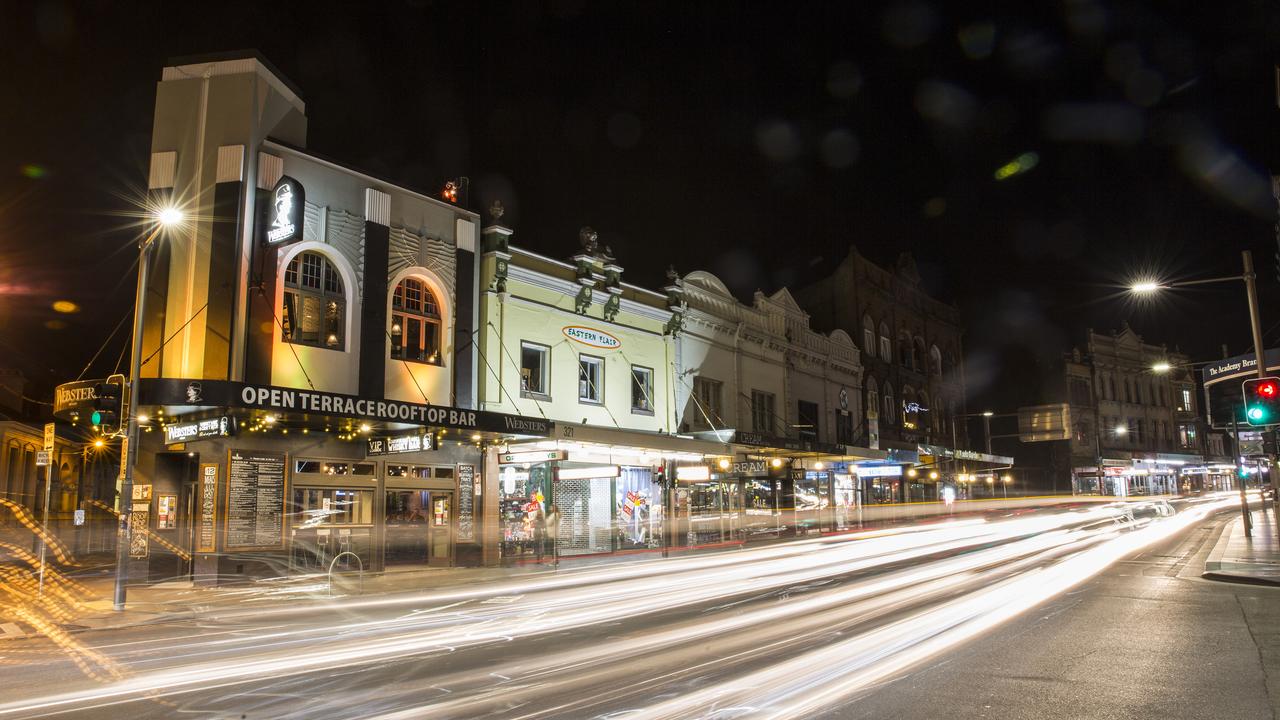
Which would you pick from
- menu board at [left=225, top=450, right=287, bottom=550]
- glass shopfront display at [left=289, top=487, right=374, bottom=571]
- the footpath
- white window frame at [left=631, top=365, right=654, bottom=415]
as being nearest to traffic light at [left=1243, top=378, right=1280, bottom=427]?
the footpath

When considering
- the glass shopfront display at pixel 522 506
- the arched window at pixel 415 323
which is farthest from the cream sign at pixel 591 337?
the arched window at pixel 415 323

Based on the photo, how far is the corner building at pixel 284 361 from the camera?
18.5 m

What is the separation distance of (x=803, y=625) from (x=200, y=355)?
14.5 metres

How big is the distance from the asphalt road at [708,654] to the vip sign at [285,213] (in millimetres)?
8475

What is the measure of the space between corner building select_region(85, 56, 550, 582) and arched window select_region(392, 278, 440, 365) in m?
0.04

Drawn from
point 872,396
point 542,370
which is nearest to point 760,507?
point 872,396

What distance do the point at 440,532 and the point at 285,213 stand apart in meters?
8.90

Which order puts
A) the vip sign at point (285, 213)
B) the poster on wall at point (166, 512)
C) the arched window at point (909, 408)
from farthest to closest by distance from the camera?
the arched window at point (909, 408), the vip sign at point (285, 213), the poster on wall at point (166, 512)

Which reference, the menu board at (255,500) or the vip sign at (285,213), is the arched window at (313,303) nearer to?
the vip sign at (285,213)

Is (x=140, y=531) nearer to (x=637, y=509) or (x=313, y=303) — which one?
(x=313, y=303)

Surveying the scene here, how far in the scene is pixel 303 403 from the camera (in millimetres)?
17641

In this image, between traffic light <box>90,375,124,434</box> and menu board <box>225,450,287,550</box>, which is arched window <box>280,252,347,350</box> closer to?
menu board <box>225,450,287,550</box>

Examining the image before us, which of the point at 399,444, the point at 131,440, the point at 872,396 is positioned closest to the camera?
the point at 131,440

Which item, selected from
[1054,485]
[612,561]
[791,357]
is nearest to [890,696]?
[612,561]
